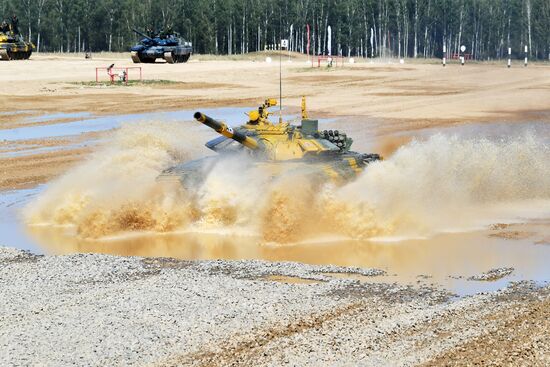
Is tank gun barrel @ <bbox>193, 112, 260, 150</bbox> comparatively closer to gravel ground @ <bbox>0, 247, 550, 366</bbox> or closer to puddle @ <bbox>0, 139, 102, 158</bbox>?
gravel ground @ <bbox>0, 247, 550, 366</bbox>

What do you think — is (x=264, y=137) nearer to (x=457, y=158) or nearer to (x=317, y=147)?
(x=317, y=147)

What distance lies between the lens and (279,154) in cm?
1867

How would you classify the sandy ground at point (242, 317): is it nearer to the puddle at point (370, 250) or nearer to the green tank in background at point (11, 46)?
the puddle at point (370, 250)

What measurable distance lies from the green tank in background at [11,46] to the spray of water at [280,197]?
44519 millimetres

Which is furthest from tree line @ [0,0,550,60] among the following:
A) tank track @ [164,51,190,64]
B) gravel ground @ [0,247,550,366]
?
gravel ground @ [0,247,550,366]

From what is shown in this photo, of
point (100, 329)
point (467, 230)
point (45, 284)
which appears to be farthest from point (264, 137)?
point (100, 329)

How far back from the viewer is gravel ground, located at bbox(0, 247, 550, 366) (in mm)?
10875

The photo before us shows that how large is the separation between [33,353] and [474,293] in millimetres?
5656

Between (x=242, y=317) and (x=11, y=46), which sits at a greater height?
(x=11, y=46)

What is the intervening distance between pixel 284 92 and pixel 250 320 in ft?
121

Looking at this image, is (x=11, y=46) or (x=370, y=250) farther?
(x=11, y=46)

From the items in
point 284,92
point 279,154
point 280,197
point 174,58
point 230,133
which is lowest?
point 280,197

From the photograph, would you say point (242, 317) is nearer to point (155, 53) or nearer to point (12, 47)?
point (155, 53)

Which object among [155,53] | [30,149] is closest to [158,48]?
[155,53]
